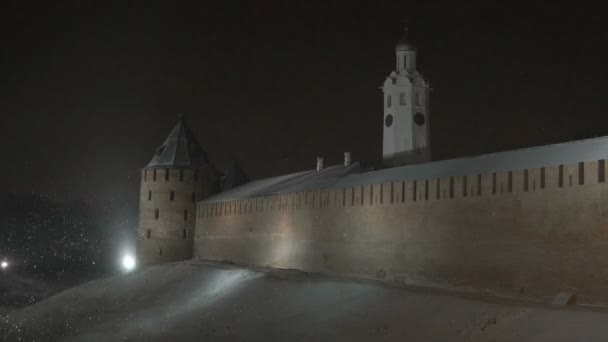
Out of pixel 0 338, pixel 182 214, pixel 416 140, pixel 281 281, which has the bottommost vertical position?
pixel 0 338

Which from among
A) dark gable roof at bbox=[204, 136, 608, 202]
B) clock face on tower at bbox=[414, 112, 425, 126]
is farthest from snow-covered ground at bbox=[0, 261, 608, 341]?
clock face on tower at bbox=[414, 112, 425, 126]

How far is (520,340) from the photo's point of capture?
1755cm

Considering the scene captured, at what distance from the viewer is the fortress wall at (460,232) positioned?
2045cm

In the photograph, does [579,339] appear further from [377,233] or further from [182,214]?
[182,214]

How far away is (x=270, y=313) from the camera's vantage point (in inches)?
957

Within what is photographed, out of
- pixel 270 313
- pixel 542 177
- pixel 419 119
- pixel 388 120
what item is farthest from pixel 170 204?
pixel 542 177

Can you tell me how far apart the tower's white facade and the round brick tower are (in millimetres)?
9219

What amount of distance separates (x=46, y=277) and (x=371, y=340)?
105 ft

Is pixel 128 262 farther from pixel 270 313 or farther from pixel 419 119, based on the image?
pixel 270 313

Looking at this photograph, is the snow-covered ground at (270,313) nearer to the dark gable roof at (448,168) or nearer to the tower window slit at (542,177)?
the tower window slit at (542,177)

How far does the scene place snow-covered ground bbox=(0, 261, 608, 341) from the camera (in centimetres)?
1875

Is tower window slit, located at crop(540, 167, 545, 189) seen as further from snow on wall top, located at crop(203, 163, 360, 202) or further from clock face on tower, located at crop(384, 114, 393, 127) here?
clock face on tower, located at crop(384, 114, 393, 127)

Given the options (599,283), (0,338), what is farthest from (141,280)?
(599,283)

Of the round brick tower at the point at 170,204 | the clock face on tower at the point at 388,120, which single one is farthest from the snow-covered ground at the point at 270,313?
the clock face on tower at the point at 388,120
